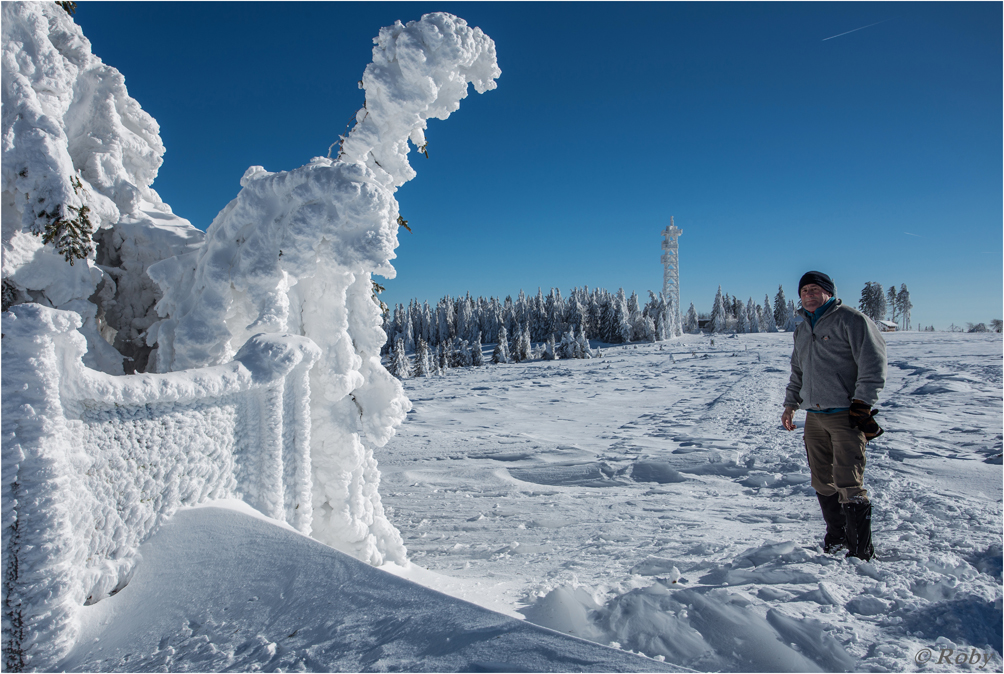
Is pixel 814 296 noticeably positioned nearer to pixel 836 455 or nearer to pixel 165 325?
pixel 836 455

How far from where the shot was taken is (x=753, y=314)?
202ft

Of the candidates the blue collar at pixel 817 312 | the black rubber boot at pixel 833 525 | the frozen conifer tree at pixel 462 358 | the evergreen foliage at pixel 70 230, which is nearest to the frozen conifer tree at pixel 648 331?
the frozen conifer tree at pixel 462 358

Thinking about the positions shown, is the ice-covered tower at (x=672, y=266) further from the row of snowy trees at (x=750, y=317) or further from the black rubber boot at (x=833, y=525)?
the black rubber boot at (x=833, y=525)

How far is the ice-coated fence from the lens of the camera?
1.83m

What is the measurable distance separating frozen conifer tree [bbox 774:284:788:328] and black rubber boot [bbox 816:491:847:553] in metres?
70.1

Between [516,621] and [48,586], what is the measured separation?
6.17ft

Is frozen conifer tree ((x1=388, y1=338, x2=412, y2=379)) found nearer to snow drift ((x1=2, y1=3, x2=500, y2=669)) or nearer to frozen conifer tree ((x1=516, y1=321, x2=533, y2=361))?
frozen conifer tree ((x1=516, y1=321, x2=533, y2=361))

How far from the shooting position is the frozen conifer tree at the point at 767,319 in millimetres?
60969

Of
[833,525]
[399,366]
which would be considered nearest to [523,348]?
[399,366]

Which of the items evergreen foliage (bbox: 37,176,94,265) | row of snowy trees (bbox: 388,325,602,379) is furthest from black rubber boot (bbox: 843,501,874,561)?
row of snowy trees (bbox: 388,325,602,379)

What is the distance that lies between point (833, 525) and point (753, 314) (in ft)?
217

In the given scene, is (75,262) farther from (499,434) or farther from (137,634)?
(499,434)

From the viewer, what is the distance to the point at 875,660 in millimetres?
2049

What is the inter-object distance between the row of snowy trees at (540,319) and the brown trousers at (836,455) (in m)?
39.8
